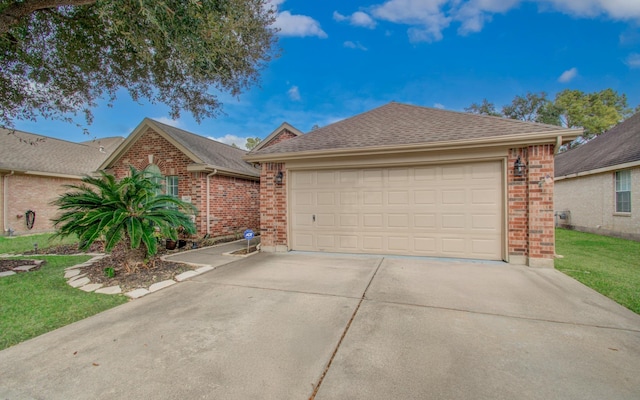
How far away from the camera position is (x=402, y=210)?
643 centimetres

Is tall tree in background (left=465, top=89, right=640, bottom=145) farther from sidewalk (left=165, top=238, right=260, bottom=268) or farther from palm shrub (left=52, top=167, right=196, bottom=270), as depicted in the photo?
palm shrub (left=52, top=167, right=196, bottom=270)

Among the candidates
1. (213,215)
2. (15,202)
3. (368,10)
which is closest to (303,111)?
(368,10)

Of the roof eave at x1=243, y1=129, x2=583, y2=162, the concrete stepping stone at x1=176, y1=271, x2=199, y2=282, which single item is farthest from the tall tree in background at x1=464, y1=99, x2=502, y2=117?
the concrete stepping stone at x1=176, y1=271, x2=199, y2=282

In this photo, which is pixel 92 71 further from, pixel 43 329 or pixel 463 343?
pixel 463 343

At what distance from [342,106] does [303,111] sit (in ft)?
9.19

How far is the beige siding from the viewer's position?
29.6ft

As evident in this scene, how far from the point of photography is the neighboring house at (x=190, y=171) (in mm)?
9008

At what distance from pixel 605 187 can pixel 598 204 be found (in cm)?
82

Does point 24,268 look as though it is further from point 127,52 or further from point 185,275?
point 127,52

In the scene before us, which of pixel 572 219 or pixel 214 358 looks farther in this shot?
pixel 572 219

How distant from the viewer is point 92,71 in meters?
6.61

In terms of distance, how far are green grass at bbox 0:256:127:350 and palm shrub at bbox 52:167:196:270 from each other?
83 centimetres

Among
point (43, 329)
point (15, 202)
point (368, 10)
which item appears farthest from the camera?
point (15, 202)

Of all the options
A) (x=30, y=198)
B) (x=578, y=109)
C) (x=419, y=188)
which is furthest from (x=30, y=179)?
(x=578, y=109)
